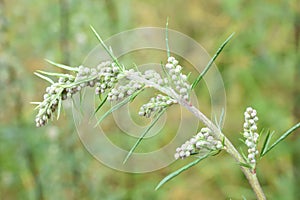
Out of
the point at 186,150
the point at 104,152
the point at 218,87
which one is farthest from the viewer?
the point at 218,87

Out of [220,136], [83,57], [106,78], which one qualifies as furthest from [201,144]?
[83,57]

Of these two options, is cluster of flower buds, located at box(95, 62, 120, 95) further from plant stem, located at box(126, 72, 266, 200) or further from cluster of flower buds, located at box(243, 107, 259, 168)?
cluster of flower buds, located at box(243, 107, 259, 168)

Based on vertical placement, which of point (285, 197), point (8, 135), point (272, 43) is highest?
point (272, 43)

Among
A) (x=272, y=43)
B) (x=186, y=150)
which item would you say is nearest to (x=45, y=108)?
(x=186, y=150)

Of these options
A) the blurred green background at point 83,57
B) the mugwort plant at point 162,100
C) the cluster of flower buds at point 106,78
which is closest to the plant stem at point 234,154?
the mugwort plant at point 162,100

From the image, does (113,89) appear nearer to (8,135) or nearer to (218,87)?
(8,135)

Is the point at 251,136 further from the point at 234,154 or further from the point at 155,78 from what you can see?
the point at 155,78
